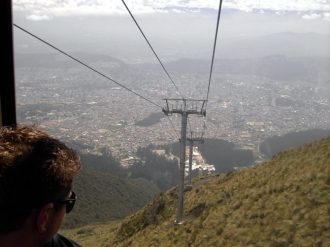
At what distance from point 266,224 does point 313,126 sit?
647ft

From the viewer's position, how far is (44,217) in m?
1.63

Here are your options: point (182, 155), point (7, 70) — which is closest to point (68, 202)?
Answer: point (7, 70)

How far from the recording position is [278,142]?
500 feet

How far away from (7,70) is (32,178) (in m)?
1.10

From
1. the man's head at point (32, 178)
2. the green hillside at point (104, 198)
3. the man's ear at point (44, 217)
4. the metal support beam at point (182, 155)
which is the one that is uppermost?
the man's head at point (32, 178)

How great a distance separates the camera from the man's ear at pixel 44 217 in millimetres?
1606

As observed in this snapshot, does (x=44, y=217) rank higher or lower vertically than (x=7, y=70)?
lower

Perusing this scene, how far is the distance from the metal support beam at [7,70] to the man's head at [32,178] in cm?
76

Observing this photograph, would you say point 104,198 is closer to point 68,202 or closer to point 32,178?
point 68,202

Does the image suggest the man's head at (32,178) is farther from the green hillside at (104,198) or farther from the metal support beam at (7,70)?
the green hillside at (104,198)

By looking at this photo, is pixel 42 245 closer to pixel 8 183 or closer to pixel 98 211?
pixel 8 183

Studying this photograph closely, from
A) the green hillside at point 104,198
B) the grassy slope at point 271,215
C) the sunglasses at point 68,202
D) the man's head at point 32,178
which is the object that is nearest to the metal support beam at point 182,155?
the grassy slope at point 271,215

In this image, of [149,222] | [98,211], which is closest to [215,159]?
[98,211]

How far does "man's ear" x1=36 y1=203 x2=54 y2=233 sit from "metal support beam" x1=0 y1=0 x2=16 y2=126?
3.20 feet
